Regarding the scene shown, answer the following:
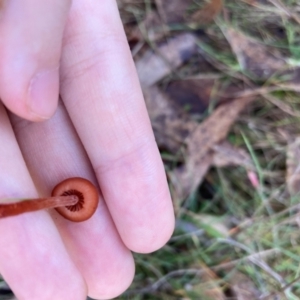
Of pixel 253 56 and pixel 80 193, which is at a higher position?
pixel 80 193

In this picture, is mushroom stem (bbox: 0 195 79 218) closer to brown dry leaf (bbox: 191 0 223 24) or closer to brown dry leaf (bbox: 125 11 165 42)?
brown dry leaf (bbox: 125 11 165 42)

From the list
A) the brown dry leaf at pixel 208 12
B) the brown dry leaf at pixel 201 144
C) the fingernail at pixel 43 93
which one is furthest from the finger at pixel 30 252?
the brown dry leaf at pixel 208 12

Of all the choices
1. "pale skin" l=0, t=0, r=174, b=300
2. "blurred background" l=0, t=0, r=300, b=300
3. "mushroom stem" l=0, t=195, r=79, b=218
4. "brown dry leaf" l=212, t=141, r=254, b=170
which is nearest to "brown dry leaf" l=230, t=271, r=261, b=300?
"blurred background" l=0, t=0, r=300, b=300

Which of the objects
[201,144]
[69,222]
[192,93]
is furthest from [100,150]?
[192,93]

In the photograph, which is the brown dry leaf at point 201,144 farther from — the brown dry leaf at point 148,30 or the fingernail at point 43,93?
the fingernail at point 43,93

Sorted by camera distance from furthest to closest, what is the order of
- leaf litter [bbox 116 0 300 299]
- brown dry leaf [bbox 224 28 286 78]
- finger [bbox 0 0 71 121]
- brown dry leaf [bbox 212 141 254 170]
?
1. brown dry leaf [bbox 224 28 286 78]
2. brown dry leaf [bbox 212 141 254 170]
3. leaf litter [bbox 116 0 300 299]
4. finger [bbox 0 0 71 121]

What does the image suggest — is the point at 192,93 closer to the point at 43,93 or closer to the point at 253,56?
the point at 253,56

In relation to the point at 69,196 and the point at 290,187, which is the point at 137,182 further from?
the point at 290,187
